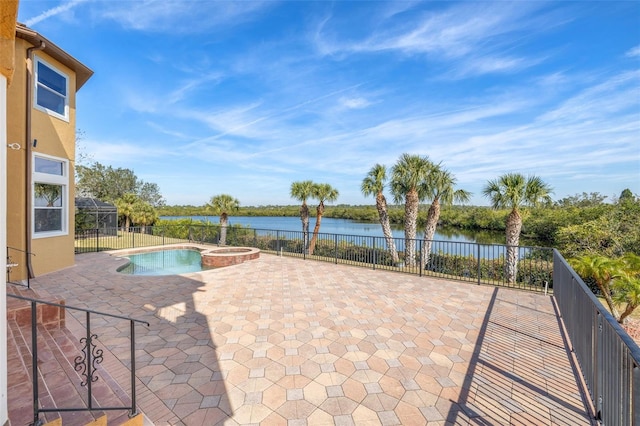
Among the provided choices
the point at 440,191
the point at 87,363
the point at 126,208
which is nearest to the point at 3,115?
the point at 87,363

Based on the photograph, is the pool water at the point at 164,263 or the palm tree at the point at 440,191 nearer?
the pool water at the point at 164,263

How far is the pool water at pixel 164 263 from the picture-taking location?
855 cm

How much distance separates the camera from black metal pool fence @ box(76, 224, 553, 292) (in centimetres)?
794

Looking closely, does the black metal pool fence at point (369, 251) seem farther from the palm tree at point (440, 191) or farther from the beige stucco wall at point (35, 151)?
the beige stucco wall at point (35, 151)

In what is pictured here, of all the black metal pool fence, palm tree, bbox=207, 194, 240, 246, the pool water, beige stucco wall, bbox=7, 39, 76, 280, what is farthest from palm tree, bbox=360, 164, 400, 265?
beige stucco wall, bbox=7, 39, 76, 280

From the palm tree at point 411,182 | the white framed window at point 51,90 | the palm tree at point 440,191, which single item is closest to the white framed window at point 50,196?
the white framed window at point 51,90

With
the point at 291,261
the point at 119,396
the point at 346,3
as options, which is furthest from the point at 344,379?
the point at 346,3

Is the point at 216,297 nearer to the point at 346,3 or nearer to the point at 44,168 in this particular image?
the point at 44,168

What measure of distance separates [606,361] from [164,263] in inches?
449

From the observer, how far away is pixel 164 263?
10.0 metres

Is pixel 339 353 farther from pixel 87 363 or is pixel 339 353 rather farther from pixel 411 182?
pixel 411 182

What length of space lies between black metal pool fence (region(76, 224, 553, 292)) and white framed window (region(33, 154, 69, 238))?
11.1 feet

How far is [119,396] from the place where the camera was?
2242 millimetres

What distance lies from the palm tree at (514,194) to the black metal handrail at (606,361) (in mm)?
7988
